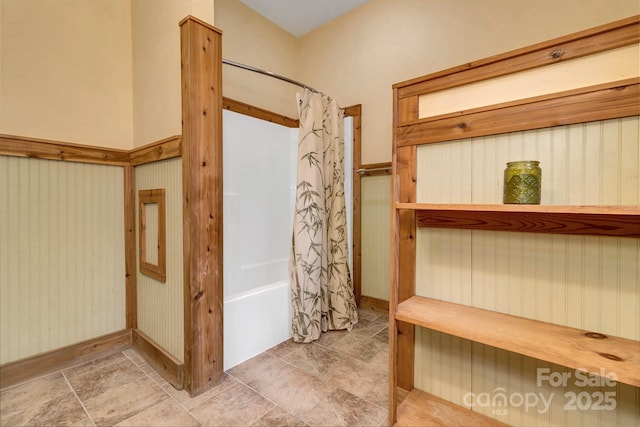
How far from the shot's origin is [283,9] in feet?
9.09

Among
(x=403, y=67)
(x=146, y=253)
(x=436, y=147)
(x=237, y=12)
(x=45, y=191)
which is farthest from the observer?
(x=237, y=12)

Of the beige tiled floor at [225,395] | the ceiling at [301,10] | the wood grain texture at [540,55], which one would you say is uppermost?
the ceiling at [301,10]

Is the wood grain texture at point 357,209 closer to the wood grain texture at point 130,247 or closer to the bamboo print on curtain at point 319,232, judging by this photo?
the bamboo print on curtain at point 319,232

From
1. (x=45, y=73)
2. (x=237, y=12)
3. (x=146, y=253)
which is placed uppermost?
(x=237, y=12)

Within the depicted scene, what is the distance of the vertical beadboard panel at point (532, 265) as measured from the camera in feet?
2.98

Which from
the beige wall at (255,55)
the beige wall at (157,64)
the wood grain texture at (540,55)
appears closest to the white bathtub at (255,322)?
the beige wall at (157,64)

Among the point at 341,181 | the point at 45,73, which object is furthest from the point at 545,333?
the point at 45,73

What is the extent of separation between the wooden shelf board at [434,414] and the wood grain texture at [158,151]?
1596mm

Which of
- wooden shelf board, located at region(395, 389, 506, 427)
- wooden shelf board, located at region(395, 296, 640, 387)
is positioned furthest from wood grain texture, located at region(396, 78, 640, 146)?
wooden shelf board, located at region(395, 389, 506, 427)

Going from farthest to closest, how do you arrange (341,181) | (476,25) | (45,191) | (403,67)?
(403,67), (341,181), (476,25), (45,191)

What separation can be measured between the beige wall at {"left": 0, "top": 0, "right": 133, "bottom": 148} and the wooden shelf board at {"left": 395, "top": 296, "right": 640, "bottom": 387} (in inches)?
83.0

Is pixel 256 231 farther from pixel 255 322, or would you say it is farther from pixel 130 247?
pixel 130 247

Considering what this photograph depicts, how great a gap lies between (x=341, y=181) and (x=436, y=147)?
1.08 meters

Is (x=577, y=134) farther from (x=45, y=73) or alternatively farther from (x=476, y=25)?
(x=45, y=73)
